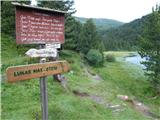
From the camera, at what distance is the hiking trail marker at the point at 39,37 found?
6430mm

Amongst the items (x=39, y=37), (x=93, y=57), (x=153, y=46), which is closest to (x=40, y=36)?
(x=39, y=37)

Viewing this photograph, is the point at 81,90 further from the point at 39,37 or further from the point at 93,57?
the point at 93,57

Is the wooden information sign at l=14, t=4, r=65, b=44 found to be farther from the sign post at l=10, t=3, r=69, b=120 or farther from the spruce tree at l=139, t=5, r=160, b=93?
the spruce tree at l=139, t=5, r=160, b=93

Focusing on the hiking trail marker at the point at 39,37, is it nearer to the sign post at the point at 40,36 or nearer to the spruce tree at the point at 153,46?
the sign post at the point at 40,36

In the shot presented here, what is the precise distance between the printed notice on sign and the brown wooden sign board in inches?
24.1

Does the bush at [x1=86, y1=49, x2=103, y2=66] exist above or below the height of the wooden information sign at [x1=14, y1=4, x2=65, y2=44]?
below

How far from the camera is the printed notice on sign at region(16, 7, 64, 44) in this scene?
6461 millimetres

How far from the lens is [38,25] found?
6777 millimetres

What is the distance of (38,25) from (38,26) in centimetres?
3

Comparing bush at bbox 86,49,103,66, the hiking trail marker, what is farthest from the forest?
the hiking trail marker

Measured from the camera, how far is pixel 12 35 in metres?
35.6

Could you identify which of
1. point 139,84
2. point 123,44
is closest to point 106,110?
point 139,84

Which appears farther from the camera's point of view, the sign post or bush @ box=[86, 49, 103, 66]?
bush @ box=[86, 49, 103, 66]

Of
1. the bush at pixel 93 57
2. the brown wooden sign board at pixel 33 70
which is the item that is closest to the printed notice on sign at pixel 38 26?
the brown wooden sign board at pixel 33 70
